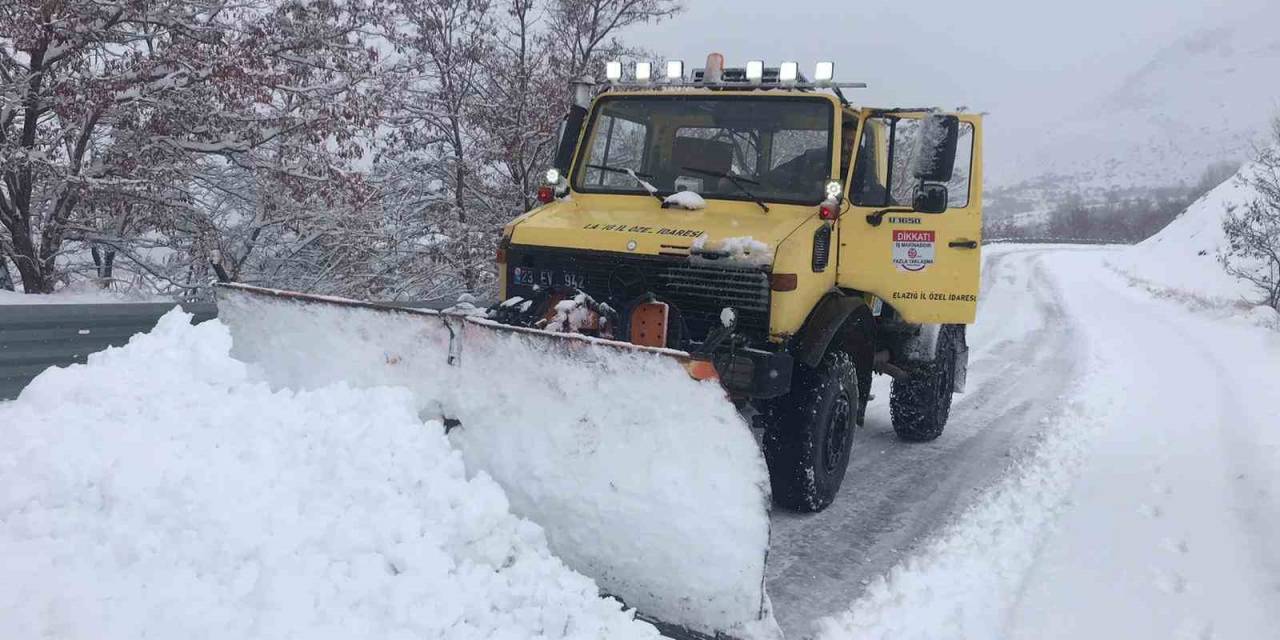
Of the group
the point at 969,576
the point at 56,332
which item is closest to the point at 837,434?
the point at 969,576

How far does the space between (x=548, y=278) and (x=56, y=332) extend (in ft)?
10.5

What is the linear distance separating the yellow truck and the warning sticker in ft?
0.04

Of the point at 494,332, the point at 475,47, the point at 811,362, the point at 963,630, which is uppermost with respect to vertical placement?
the point at 475,47

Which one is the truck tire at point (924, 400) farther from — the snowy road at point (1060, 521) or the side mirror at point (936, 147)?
the side mirror at point (936, 147)

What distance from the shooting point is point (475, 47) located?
11102mm

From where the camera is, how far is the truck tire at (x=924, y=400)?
20.4 feet

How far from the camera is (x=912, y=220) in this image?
5.14m

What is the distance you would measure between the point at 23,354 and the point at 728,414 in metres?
4.52

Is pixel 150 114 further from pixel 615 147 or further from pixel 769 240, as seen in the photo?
pixel 769 240

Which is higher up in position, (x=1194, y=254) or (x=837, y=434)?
(x=837, y=434)

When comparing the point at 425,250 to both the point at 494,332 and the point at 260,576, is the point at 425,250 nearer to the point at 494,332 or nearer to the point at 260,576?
the point at 494,332

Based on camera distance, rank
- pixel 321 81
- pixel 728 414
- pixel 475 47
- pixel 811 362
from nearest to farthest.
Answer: pixel 728 414, pixel 811 362, pixel 321 81, pixel 475 47

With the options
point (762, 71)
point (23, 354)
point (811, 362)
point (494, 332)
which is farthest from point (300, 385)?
point (762, 71)

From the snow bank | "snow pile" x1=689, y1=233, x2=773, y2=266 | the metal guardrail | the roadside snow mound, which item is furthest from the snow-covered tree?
the snow bank
